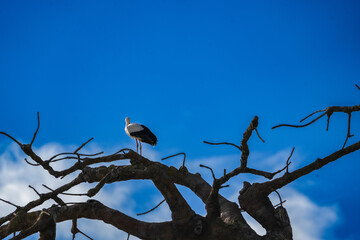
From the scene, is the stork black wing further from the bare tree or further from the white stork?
the bare tree

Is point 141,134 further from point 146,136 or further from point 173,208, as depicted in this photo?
point 173,208

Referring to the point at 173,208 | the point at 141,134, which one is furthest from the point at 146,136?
the point at 173,208

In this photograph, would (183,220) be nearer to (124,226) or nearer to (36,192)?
(124,226)

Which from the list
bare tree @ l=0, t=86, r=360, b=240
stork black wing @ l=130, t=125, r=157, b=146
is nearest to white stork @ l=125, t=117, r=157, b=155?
stork black wing @ l=130, t=125, r=157, b=146

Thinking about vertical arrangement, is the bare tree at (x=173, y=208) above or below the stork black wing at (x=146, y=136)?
below

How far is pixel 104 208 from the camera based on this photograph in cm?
571

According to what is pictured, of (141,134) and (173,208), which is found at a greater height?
(141,134)

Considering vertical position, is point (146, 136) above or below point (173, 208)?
above

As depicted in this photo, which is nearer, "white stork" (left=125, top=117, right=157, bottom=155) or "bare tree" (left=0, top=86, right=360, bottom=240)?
"bare tree" (left=0, top=86, right=360, bottom=240)

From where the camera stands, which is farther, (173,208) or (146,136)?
(146,136)

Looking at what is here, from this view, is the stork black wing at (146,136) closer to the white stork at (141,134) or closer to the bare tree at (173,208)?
the white stork at (141,134)

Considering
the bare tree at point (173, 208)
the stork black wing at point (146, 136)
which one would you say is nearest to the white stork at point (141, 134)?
the stork black wing at point (146, 136)

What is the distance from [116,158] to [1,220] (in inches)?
63.3

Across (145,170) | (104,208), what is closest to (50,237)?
(104,208)
